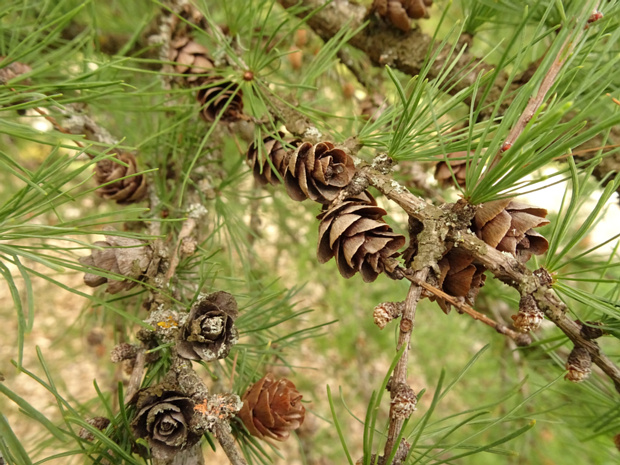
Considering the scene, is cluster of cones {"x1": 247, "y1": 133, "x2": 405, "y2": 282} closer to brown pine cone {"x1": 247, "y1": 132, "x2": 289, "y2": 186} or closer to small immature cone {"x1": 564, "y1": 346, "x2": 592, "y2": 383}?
brown pine cone {"x1": 247, "y1": 132, "x2": 289, "y2": 186}

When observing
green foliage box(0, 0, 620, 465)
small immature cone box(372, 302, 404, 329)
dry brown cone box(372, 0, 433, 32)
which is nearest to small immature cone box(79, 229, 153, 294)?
green foliage box(0, 0, 620, 465)

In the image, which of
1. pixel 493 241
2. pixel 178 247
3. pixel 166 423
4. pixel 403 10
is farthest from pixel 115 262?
pixel 403 10

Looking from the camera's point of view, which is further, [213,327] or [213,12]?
[213,12]

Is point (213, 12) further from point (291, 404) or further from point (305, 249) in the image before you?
point (291, 404)

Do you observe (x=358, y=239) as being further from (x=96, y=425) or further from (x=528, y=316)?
(x=96, y=425)

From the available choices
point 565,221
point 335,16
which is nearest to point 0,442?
point 565,221

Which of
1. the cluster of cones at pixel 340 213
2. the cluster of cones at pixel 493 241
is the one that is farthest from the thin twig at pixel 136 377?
the cluster of cones at pixel 493 241
